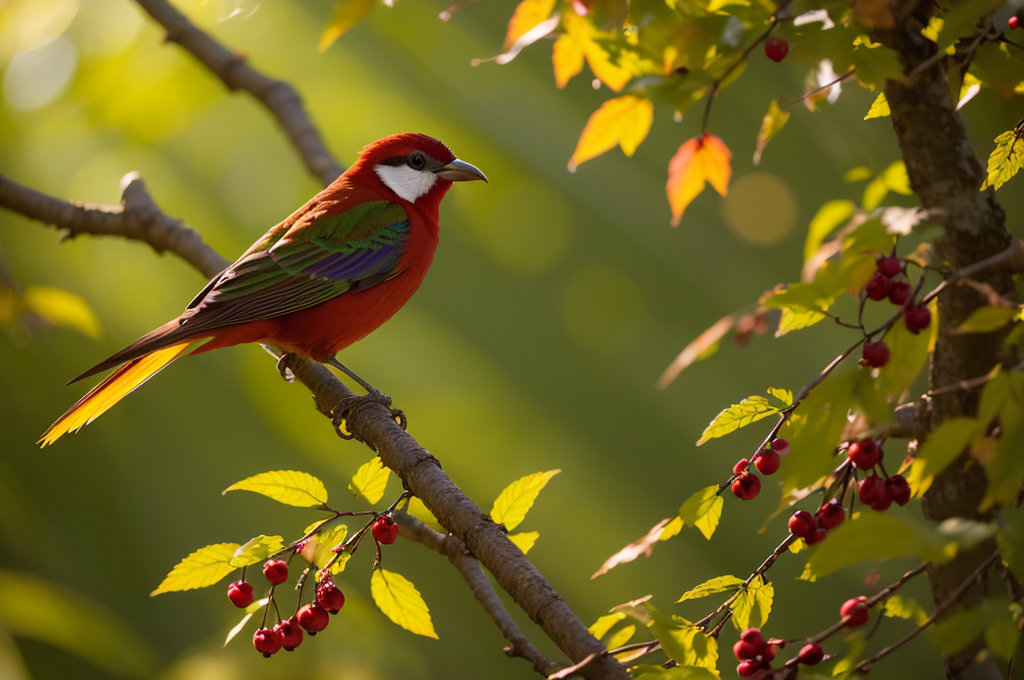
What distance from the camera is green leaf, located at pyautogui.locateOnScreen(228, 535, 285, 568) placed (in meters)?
0.99

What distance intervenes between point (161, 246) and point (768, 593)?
1.80 m

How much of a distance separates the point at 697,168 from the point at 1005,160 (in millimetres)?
436

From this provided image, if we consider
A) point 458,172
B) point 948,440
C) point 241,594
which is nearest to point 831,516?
point 948,440

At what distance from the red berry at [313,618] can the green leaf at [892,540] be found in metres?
0.82

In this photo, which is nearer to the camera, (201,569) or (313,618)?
(201,569)

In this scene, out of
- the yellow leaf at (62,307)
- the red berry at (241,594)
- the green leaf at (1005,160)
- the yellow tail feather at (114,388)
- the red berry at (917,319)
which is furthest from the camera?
the yellow leaf at (62,307)

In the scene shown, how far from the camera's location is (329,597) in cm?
116

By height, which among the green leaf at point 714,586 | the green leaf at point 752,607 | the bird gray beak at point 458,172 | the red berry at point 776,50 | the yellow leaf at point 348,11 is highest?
the bird gray beak at point 458,172

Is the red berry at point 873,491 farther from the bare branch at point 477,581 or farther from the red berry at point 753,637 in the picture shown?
the bare branch at point 477,581

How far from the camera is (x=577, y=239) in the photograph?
3703 mm

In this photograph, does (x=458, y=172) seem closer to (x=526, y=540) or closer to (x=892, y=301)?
(x=526, y=540)

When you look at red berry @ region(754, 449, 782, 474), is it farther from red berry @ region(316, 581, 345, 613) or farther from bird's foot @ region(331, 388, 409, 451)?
bird's foot @ region(331, 388, 409, 451)

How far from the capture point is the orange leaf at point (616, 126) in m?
1.11

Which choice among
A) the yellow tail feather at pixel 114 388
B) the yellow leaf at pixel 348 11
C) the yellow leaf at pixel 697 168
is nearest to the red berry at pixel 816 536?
Result: the yellow leaf at pixel 697 168
